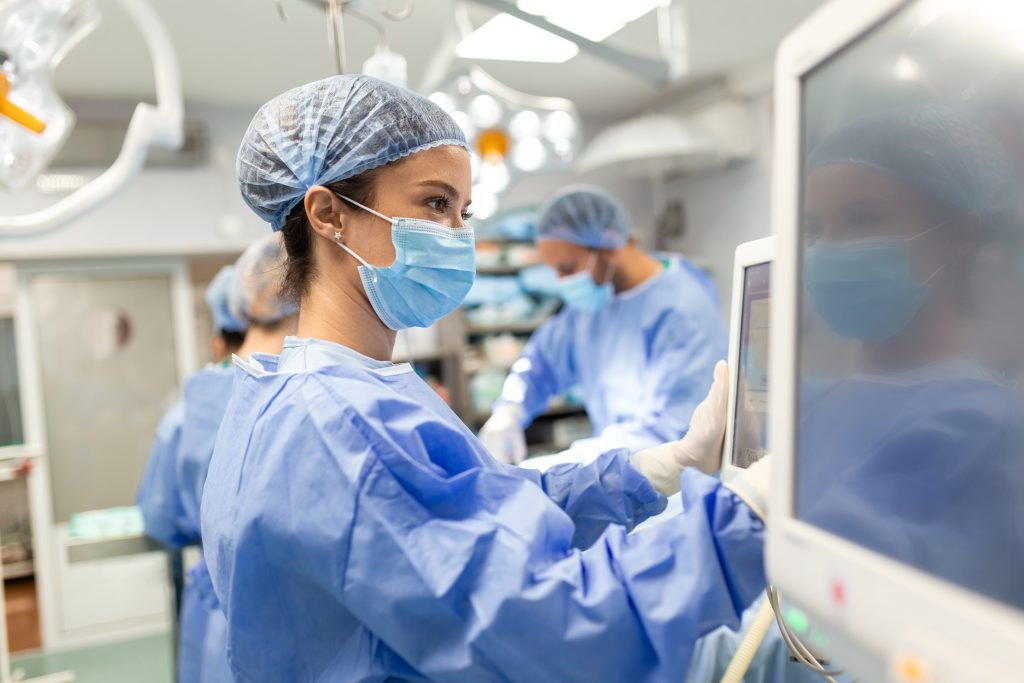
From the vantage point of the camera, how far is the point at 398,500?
0.81 metres

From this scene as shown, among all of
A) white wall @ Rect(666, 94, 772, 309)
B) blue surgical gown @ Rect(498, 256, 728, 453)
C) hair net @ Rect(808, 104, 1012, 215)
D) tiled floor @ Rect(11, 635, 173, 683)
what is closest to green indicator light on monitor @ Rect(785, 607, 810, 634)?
hair net @ Rect(808, 104, 1012, 215)

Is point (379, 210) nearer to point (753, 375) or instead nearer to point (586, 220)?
point (753, 375)

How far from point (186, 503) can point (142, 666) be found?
2.01 metres

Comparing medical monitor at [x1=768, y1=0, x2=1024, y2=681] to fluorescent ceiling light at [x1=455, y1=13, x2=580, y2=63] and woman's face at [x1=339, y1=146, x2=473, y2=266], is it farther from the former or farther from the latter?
fluorescent ceiling light at [x1=455, y1=13, x2=580, y2=63]

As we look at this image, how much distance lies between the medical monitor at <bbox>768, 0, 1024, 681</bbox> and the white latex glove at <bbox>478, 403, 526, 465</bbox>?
196cm

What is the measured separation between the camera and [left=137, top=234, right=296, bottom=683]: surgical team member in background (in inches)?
78.0

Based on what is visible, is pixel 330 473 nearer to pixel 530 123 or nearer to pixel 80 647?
pixel 530 123

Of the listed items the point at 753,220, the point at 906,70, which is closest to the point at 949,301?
the point at 906,70

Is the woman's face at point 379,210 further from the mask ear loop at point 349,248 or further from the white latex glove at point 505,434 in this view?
the white latex glove at point 505,434

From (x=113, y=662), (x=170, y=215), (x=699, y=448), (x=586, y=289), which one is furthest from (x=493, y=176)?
(x=113, y=662)

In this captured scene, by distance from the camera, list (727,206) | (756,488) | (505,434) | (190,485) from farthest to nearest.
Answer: (727,206) → (505,434) → (190,485) → (756,488)

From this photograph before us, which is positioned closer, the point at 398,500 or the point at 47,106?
the point at 398,500

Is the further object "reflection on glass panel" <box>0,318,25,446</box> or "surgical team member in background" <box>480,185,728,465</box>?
"reflection on glass panel" <box>0,318,25,446</box>

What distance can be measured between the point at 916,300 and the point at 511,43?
2945 millimetres
